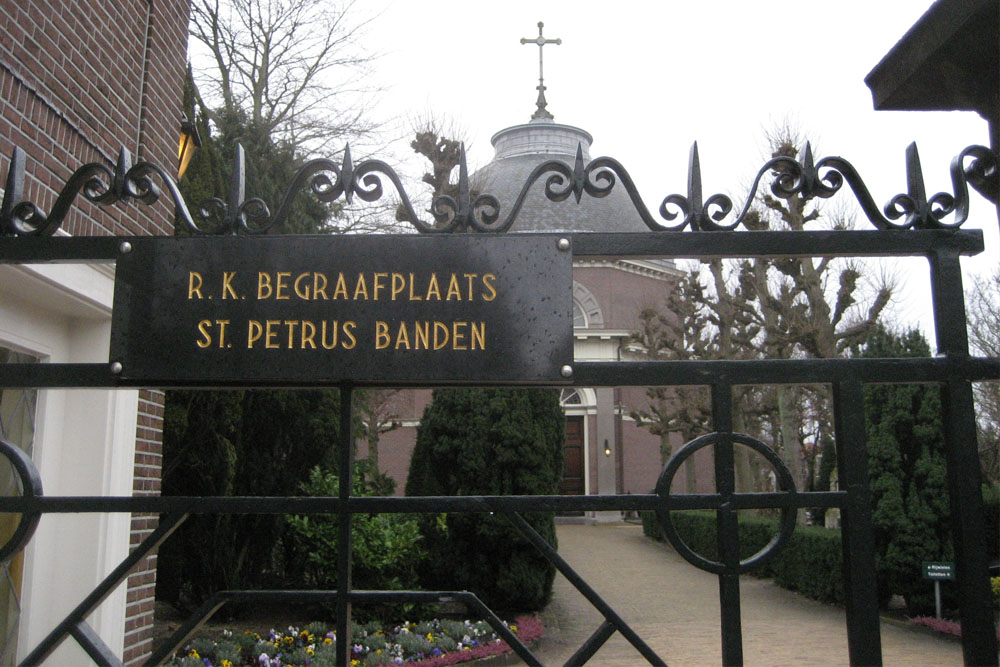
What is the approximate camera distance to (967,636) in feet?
7.41

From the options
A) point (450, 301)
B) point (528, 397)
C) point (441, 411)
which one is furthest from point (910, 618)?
point (450, 301)

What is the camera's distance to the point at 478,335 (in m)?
2.34

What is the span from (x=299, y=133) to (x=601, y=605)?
53.9 feet

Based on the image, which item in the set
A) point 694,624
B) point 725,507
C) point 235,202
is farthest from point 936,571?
point 235,202

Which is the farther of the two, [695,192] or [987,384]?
[987,384]

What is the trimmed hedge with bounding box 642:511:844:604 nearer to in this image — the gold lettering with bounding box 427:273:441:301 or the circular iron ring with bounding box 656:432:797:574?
the circular iron ring with bounding box 656:432:797:574

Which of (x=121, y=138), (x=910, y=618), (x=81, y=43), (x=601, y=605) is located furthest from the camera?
(x=910, y=618)

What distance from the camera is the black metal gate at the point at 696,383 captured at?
7.30 feet

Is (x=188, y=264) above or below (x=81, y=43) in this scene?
below

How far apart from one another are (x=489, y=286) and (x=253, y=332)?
2.31 feet

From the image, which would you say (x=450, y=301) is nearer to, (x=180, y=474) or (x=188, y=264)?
(x=188, y=264)

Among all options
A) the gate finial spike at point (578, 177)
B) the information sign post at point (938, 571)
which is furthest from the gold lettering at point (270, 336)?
the information sign post at point (938, 571)

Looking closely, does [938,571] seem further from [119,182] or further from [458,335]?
[119,182]

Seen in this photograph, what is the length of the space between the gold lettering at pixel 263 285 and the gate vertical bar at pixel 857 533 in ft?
5.53
